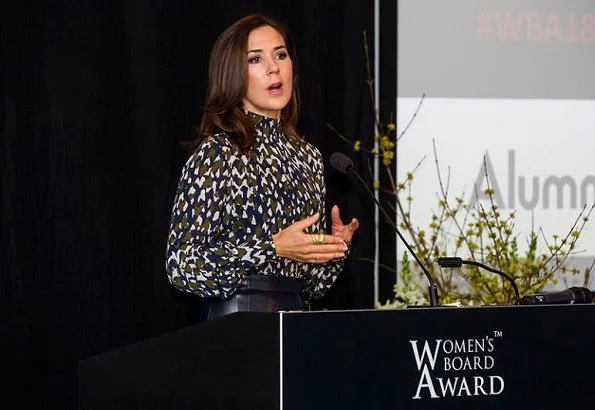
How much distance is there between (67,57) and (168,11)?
0.40 metres

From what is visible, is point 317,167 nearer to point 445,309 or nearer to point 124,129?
point 124,129

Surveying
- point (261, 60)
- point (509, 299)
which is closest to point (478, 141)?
point (509, 299)

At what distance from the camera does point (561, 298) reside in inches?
83.5

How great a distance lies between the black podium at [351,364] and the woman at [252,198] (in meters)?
0.64

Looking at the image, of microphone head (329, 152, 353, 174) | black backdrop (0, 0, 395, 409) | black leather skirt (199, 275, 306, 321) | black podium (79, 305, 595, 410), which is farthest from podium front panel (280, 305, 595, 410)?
black backdrop (0, 0, 395, 409)

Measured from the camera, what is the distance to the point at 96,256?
3840 mm

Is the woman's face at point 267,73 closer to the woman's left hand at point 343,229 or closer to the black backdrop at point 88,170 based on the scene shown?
the woman's left hand at point 343,229

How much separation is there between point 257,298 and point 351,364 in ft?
3.23

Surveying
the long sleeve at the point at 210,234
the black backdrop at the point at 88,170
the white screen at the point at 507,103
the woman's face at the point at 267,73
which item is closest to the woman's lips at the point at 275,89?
the woman's face at the point at 267,73

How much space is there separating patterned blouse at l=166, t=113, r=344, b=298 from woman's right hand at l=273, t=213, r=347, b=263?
0.08 m

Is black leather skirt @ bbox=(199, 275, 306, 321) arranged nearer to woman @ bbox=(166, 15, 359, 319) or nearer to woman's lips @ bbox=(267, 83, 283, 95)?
woman @ bbox=(166, 15, 359, 319)

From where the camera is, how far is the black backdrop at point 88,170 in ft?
12.3

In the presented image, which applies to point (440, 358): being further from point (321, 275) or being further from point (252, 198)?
point (321, 275)

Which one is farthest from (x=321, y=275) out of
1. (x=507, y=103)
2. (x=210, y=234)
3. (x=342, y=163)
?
(x=507, y=103)
